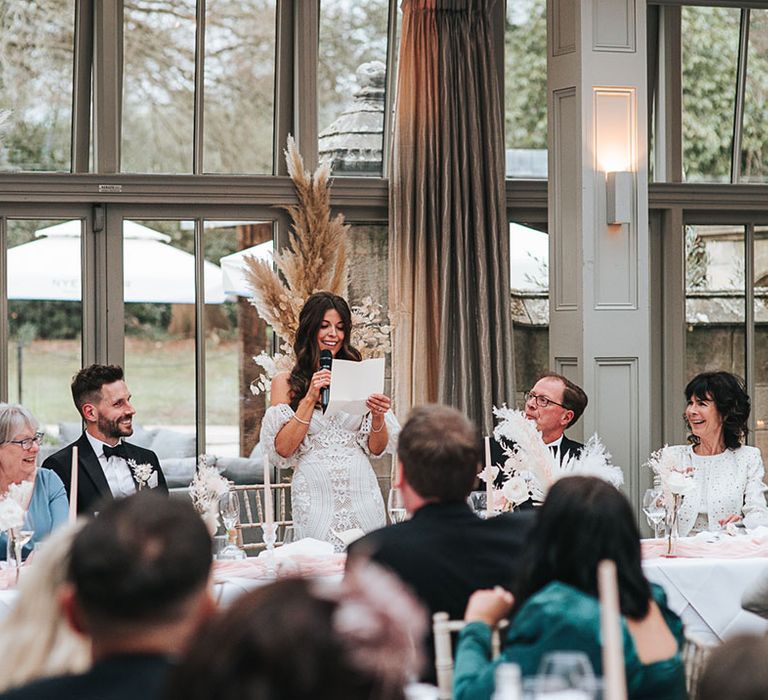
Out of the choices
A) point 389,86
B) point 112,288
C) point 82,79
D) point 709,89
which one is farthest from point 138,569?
point 709,89

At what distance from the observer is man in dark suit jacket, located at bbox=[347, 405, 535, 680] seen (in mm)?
2650

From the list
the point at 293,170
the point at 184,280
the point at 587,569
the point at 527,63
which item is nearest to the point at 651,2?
the point at 527,63

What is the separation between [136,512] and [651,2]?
6336 millimetres

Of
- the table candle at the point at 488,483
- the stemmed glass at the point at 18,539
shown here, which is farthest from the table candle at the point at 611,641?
the stemmed glass at the point at 18,539

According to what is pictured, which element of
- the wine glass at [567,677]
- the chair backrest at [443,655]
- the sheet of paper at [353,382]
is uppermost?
the sheet of paper at [353,382]

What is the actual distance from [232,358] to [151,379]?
18.1 inches

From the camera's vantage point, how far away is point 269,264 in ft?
22.3

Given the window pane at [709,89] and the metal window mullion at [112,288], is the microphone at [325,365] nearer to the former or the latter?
the metal window mullion at [112,288]

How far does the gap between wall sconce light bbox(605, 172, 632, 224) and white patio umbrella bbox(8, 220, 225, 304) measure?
2.22 meters

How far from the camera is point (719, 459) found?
16.9 ft

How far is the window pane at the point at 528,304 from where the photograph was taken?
7191 millimetres

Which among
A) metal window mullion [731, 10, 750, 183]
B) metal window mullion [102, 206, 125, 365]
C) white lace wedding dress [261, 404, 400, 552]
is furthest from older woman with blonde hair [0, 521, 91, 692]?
metal window mullion [731, 10, 750, 183]

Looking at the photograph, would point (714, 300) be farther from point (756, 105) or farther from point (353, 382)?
point (353, 382)

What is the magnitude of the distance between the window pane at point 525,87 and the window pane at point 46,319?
2.59 metres
